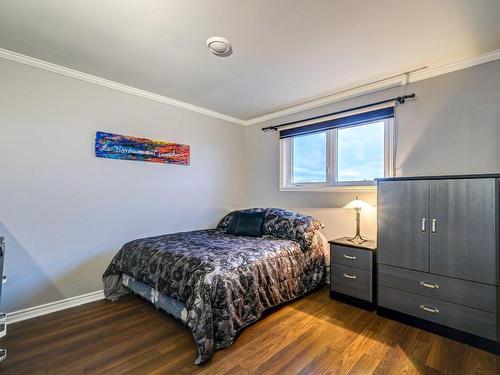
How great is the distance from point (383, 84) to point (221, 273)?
8.71 feet

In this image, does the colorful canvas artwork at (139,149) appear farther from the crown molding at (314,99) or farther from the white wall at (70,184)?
the crown molding at (314,99)

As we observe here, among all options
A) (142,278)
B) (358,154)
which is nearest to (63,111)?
(142,278)

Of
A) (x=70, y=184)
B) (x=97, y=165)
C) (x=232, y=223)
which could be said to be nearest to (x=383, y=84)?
(x=232, y=223)

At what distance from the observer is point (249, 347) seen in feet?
6.32

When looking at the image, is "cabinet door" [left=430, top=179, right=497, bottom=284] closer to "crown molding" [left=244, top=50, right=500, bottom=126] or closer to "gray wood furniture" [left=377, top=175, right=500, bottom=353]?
"gray wood furniture" [left=377, top=175, right=500, bottom=353]

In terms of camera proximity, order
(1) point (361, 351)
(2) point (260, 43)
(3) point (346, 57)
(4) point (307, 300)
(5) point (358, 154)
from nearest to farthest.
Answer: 1. (1) point (361, 351)
2. (2) point (260, 43)
3. (3) point (346, 57)
4. (4) point (307, 300)
5. (5) point (358, 154)

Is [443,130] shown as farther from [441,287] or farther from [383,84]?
[441,287]

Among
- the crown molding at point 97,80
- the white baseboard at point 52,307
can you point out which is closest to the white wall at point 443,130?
the crown molding at point 97,80

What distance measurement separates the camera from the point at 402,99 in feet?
8.85

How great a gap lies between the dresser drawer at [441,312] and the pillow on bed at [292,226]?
2.91 feet

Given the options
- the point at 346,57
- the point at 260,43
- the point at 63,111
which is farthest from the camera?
the point at 63,111

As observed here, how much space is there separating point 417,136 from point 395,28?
1177 mm

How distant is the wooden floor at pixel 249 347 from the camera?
1699 millimetres

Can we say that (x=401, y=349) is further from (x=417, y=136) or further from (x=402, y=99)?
(x=402, y=99)
